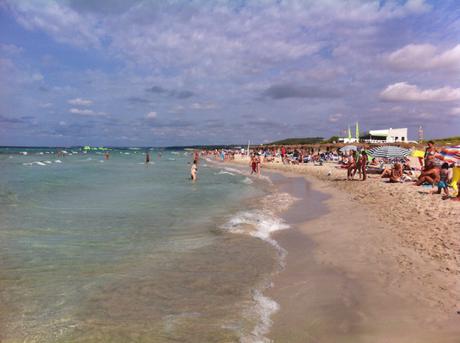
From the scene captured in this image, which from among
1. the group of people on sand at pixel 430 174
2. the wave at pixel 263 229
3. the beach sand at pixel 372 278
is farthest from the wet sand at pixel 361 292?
the group of people on sand at pixel 430 174

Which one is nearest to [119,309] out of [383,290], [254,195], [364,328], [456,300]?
[364,328]

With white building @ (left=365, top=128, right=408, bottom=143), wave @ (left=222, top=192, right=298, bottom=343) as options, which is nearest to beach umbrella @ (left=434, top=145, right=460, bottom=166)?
wave @ (left=222, top=192, right=298, bottom=343)

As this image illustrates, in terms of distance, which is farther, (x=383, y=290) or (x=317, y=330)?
(x=383, y=290)

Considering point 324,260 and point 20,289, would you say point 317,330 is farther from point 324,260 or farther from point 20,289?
point 20,289

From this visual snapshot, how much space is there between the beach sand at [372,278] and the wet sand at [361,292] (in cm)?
1

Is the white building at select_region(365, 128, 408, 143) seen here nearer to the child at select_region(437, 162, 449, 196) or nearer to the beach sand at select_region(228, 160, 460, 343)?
the child at select_region(437, 162, 449, 196)

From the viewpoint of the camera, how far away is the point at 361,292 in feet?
17.2

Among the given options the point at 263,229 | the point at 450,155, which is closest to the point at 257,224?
the point at 263,229

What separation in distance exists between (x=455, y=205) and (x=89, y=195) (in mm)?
15236

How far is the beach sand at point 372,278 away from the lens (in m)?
4.17

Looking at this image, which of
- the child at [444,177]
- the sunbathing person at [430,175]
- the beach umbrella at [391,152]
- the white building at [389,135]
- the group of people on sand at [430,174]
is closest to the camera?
the child at [444,177]

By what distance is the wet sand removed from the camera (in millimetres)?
4102

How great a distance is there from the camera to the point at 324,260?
22.6ft

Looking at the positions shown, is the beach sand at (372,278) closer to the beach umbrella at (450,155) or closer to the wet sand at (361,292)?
the wet sand at (361,292)
